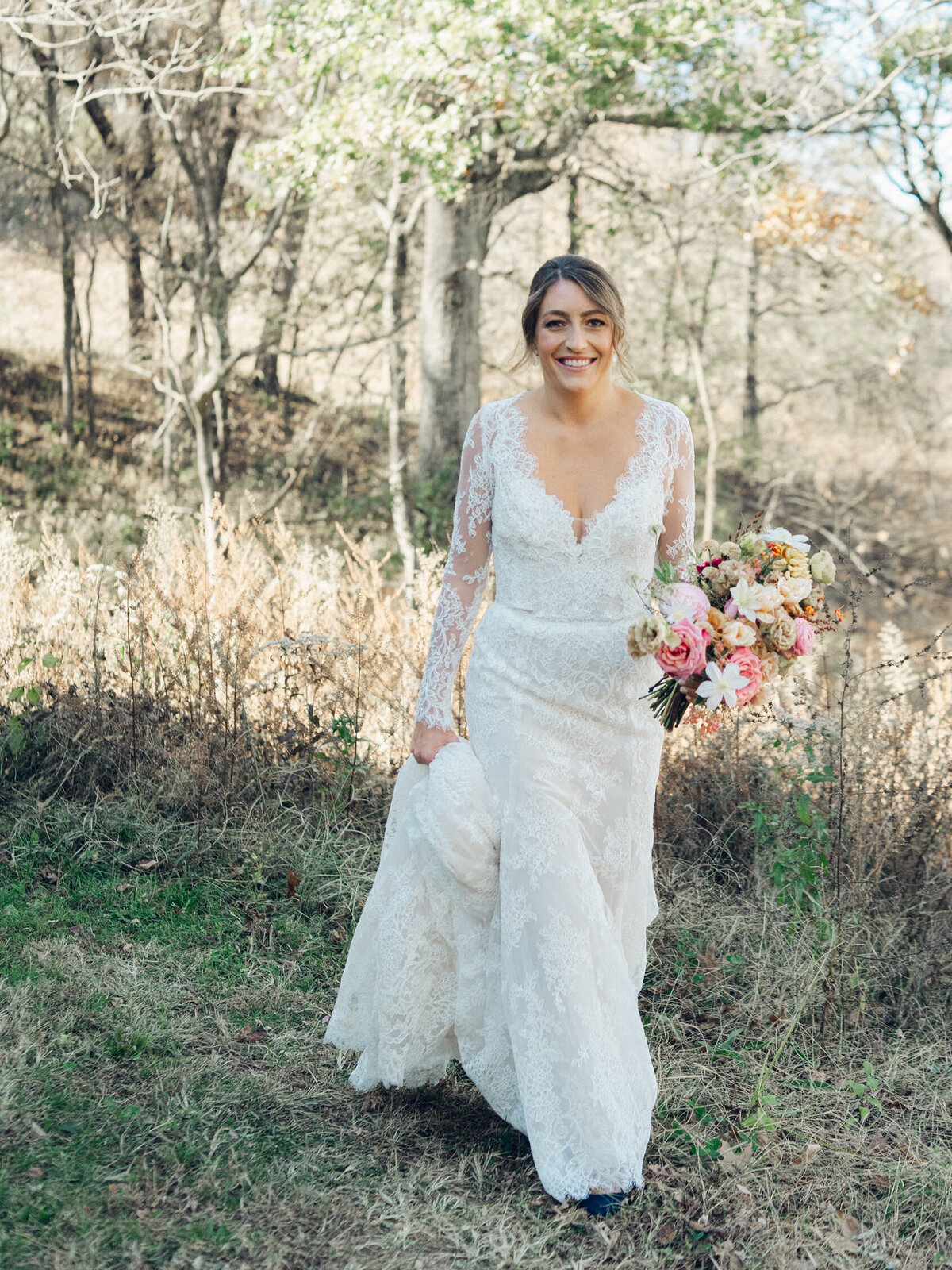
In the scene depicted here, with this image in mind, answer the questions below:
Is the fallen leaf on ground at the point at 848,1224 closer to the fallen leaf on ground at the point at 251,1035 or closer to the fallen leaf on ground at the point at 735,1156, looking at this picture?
the fallen leaf on ground at the point at 735,1156

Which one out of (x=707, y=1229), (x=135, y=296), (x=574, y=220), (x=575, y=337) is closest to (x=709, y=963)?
(x=707, y=1229)

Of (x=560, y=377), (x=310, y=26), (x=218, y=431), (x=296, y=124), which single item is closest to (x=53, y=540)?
(x=560, y=377)

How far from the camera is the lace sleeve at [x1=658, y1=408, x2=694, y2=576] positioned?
3283 mm

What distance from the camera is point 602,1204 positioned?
290 cm

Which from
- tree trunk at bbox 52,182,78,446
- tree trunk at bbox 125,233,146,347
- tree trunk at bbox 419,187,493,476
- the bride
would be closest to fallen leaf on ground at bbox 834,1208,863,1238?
the bride

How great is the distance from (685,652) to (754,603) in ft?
0.79

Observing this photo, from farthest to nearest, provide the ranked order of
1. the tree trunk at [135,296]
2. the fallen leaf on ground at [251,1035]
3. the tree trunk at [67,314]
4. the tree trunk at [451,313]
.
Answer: the tree trunk at [135,296], the tree trunk at [67,314], the tree trunk at [451,313], the fallen leaf on ground at [251,1035]

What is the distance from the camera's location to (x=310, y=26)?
30.0 ft

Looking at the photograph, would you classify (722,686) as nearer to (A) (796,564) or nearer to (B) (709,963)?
(A) (796,564)

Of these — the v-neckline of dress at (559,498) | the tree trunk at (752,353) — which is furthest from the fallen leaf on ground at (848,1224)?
the tree trunk at (752,353)

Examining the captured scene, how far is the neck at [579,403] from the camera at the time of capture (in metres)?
3.22

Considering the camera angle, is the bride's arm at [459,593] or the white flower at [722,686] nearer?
the white flower at [722,686]

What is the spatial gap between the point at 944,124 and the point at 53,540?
7648mm

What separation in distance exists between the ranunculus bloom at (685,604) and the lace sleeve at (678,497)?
331mm
